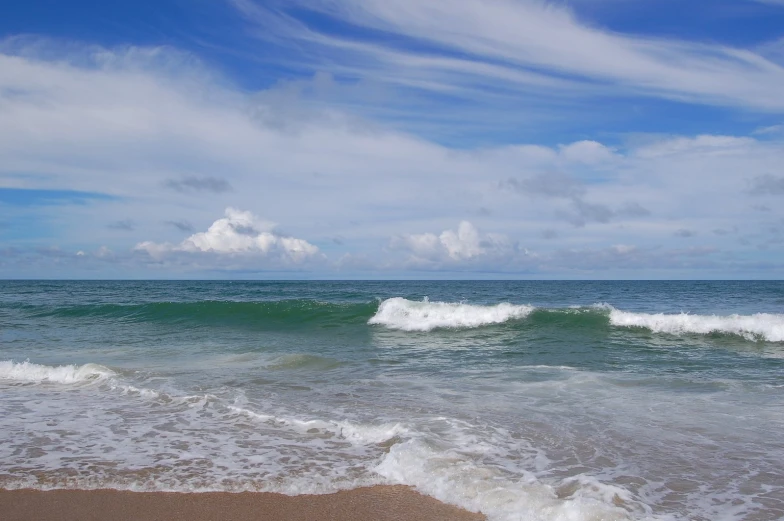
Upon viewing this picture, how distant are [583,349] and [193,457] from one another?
1181cm

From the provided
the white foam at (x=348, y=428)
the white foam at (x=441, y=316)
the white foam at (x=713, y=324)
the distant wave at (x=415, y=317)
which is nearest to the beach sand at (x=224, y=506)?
the white foam at (x=348, y=428)

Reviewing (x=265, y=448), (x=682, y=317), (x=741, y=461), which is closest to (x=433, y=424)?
(x=265, y=448)

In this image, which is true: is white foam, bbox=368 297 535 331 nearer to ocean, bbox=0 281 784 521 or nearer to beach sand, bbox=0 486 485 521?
ocean, bbox=0 281 784 521

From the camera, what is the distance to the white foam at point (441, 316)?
21.5 m

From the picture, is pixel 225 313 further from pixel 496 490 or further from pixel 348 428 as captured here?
pixel 496 490

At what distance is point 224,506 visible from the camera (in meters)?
4.96

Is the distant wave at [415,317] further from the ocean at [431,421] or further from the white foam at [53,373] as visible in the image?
the white foam at [53,373]

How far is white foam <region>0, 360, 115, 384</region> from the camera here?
10703 mm

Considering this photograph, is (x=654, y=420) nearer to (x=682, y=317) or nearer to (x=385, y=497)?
(x=385, y=497)

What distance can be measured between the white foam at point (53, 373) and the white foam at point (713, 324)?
16.4 meters

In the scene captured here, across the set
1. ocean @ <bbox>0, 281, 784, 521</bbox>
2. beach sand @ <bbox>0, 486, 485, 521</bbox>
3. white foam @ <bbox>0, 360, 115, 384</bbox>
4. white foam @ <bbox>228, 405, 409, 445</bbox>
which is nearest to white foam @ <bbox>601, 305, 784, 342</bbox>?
ocean @ <bbox>0, 281, 784, 521</bbox>

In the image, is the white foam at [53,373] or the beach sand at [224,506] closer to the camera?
the beach sand at [224,506]

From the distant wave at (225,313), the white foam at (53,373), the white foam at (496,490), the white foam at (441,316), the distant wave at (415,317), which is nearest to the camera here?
the white foam at (496,490)

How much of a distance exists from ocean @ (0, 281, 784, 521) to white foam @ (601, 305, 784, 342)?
0.15 meters
